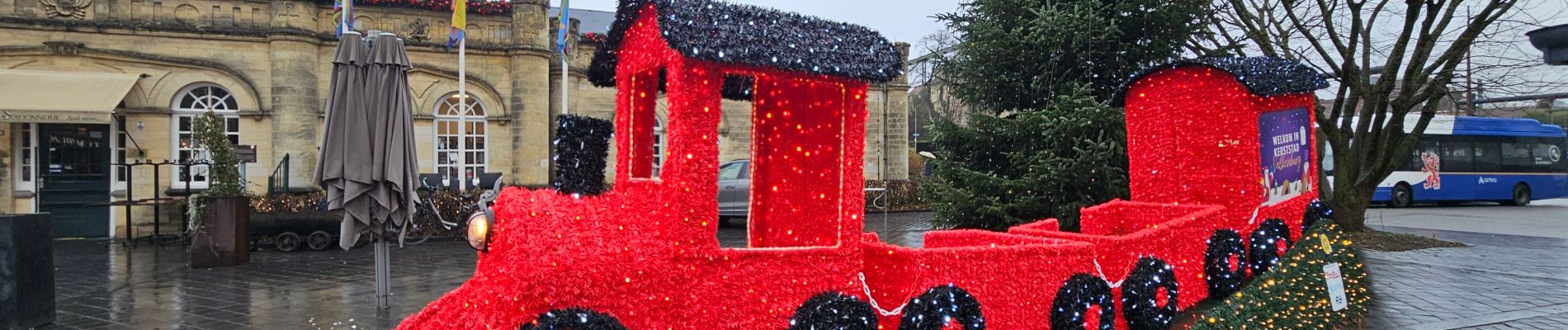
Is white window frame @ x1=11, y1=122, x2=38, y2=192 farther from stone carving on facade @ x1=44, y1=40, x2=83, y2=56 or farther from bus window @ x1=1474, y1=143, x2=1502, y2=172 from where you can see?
bus window @ x1=1474, y1=143, x2=1502, y2=172

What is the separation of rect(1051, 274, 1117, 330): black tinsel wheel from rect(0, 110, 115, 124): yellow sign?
13.5 m

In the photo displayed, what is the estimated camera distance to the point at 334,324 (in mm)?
6020

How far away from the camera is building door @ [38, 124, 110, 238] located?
13195 mm

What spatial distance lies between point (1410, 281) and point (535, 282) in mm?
8380

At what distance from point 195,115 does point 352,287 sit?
27.2 feet

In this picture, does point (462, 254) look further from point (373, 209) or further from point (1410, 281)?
point (1410, 281)

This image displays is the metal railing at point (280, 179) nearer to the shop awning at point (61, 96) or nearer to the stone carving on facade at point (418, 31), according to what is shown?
the shop awning at point (61, 96)

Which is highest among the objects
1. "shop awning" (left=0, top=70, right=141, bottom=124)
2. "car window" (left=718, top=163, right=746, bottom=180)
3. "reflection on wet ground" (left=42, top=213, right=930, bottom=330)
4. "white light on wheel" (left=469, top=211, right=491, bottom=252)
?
"shop awning" (left=0, top=70, right=141, bottom=124)

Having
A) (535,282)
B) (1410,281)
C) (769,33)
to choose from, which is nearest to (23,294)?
(535,282)

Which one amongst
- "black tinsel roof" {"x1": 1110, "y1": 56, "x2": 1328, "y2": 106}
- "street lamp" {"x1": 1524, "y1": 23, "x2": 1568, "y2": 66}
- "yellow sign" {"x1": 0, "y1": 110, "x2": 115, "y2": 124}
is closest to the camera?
"street lamp" {"x1": 1524, "y1": 23, "x2": 1568, "y2": 66}

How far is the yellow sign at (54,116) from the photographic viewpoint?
40.0 feet

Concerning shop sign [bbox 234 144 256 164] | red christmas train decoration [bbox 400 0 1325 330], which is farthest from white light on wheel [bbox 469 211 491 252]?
shop sign [bbox 234 144 256 164]

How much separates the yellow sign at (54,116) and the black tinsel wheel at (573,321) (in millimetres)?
12532

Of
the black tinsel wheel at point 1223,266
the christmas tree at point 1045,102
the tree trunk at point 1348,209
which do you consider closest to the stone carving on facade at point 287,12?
the christmas tree at point 1045,102
